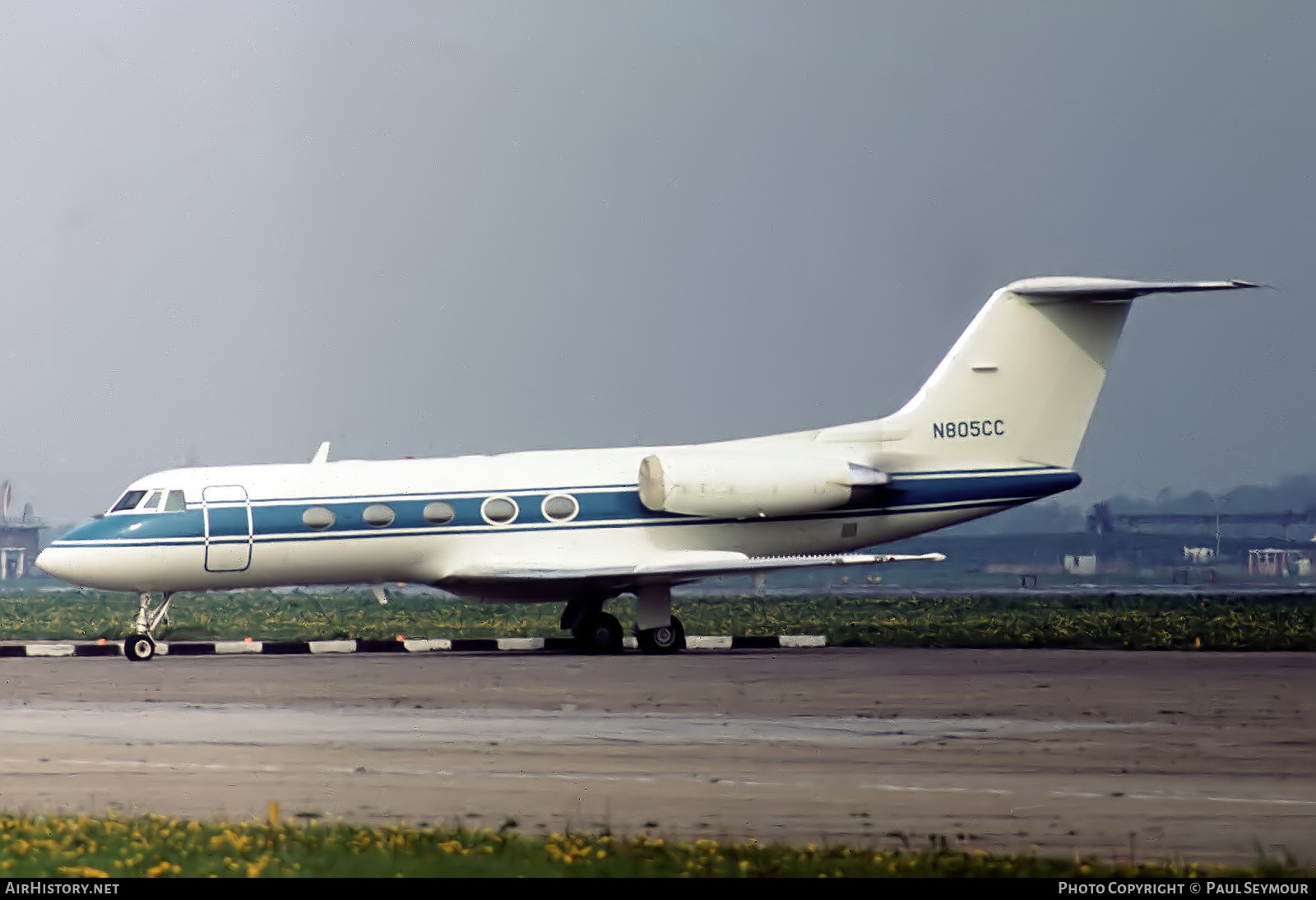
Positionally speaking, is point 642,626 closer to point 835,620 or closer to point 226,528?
point 226,528

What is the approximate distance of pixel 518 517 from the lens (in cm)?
2481

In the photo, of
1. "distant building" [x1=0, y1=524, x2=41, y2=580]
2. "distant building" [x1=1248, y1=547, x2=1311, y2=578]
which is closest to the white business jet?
"distant building" [x1=1248, y1=547, x2=1311, y2=578]

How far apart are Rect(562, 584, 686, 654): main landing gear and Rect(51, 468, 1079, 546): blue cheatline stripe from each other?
3.88 ft

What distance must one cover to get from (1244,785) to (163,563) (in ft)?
53.5

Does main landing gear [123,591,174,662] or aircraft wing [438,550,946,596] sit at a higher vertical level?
aircraft wing [438,550,946,596]

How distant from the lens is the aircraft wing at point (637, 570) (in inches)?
927

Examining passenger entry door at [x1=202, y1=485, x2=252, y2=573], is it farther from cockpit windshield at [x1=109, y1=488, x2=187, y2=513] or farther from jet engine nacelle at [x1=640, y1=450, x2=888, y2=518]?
jet engine nacelle at [x1=640, y1=450, x2=888, y2=518]

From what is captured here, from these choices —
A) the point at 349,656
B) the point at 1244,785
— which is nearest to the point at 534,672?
the point at 349,656

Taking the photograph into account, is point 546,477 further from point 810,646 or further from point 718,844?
point 718,844

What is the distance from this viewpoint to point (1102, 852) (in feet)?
28.8

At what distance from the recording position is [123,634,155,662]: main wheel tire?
2286 centimetres

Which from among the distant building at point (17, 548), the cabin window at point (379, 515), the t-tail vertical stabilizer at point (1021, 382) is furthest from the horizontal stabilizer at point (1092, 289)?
the distant building at point (17, 548)

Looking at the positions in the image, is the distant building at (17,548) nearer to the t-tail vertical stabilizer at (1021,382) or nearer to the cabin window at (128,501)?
the cabin window at (128,501)

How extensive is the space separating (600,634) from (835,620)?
807 cm
